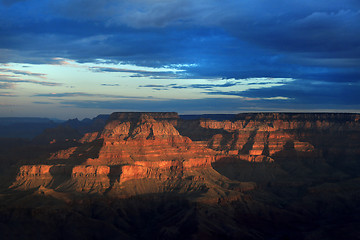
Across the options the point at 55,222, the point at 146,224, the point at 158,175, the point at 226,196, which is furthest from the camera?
the point at 158,175

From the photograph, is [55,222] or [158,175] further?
[158,175]

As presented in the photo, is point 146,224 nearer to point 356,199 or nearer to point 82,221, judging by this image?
point 82,221

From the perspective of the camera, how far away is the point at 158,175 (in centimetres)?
16475

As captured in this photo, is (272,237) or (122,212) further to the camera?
(122,212)

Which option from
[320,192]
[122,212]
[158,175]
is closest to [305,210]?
[320,192]

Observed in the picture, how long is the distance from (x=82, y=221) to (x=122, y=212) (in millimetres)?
16222

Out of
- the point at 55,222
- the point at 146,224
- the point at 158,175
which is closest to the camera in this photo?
the point at 55,222

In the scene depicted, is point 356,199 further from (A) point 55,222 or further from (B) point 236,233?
(A) point 55,222

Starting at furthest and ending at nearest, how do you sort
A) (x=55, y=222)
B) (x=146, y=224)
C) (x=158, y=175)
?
(x=158, y=175) < (x=146, y=224) < (x=55, y=222)

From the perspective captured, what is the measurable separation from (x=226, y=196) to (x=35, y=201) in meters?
55.0

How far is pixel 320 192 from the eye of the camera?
6698 inches

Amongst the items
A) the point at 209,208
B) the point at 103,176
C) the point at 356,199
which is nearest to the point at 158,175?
the point at 103,176

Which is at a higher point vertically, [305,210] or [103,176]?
[103,176]

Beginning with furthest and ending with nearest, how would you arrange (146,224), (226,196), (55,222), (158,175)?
(158,175) < (226,196) < (146,224) < (55,222)
